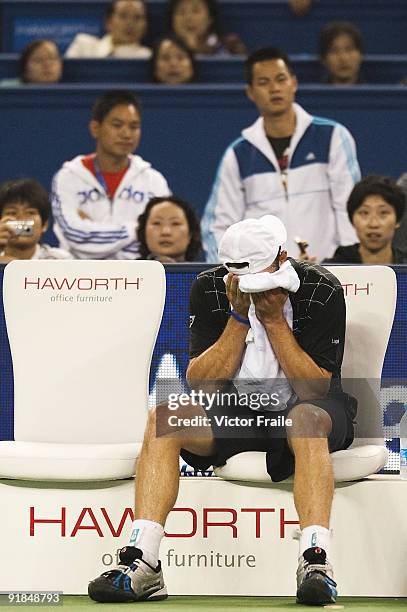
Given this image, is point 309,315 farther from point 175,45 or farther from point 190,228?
point 175,45

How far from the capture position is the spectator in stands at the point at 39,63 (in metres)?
8.73

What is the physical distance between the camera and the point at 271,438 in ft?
13.8

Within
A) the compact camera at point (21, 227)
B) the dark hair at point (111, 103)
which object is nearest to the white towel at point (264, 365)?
the compact camera at point (21, 227)

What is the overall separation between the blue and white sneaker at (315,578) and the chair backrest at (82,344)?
0.96 metres

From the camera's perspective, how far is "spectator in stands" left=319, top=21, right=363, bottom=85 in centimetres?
850

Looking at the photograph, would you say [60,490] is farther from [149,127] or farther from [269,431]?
[149,127]

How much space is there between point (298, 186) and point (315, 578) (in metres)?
3.58

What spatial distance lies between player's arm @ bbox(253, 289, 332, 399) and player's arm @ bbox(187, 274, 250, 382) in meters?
0.06

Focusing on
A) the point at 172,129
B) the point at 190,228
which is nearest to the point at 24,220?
the point at 190,228

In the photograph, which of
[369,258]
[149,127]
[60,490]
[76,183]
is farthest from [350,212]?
[149,127]

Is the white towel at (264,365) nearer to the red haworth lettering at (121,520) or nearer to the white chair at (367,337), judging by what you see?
the white chair at (367,337)

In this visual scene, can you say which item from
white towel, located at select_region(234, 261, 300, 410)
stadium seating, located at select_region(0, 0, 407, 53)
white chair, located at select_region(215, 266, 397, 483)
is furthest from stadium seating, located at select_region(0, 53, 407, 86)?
white towel, located at select_region(234, 261, 300, 410)

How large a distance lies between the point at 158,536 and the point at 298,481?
46 cm

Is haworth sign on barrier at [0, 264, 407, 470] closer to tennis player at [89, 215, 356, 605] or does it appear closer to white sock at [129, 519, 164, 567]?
tennis player at [89, 215, 356, 605]
